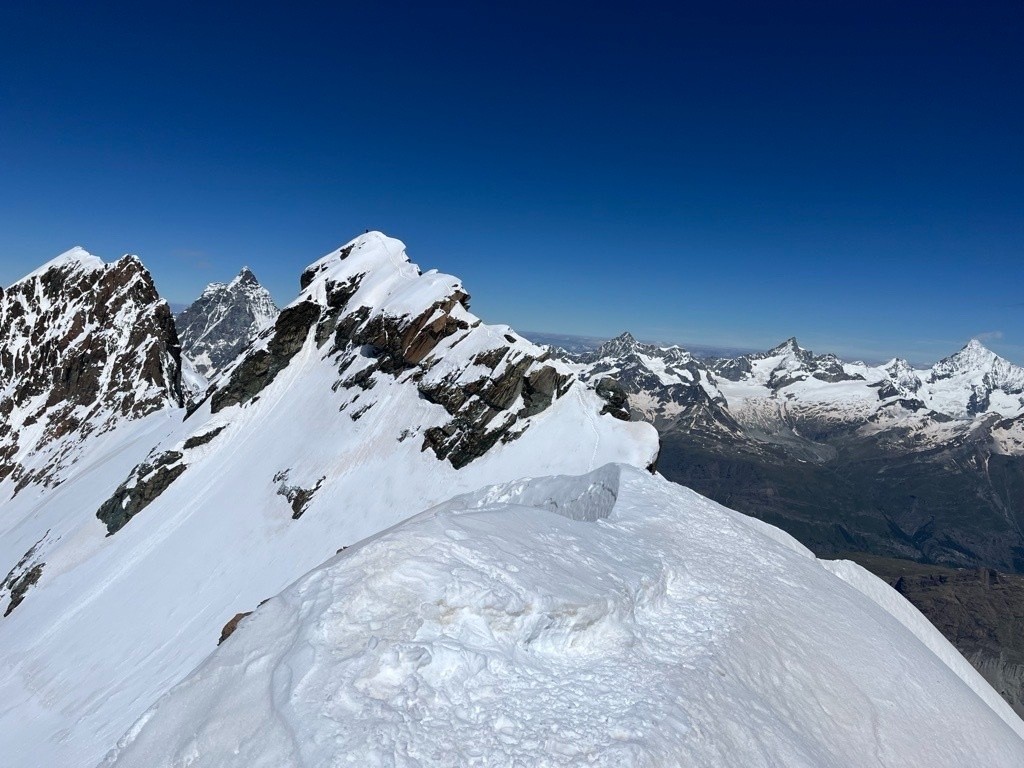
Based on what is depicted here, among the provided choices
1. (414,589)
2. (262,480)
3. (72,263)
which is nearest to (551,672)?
(414,589)

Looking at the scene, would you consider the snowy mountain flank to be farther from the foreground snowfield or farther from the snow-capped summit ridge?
the snow-capped summit ridge

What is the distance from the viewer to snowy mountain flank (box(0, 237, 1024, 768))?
8719 millimetres

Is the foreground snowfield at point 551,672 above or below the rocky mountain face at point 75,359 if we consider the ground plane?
above

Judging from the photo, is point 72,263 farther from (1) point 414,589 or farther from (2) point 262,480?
(1) point 414,589

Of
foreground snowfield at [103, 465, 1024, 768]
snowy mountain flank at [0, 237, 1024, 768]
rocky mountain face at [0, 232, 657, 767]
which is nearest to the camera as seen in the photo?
foreground snowfield at [103, 465, 1024, 768]

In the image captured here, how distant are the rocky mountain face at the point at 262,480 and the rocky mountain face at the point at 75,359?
1480 cm

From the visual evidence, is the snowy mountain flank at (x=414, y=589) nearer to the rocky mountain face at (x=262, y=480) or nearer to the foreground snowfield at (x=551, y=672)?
the foreground snowfield at (x=551, y=672)

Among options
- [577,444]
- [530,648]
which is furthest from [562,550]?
[577,444]

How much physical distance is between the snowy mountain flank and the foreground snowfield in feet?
0.18

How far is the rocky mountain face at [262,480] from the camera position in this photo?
3606 centimetres

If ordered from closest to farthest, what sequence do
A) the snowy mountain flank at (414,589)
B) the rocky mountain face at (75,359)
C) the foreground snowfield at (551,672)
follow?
1. the foreground snowfield at (551,672)
2. the snowy mountain flank at (414,589)
3. the rocky mountain face at (75,359)

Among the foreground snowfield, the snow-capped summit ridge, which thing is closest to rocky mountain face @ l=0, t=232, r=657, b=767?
the foreground snowfield

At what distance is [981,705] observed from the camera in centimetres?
1419

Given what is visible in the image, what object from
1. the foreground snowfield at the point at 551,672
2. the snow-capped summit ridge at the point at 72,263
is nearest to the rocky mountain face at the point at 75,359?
the snow-capped summit ridge at the point at 72,263
